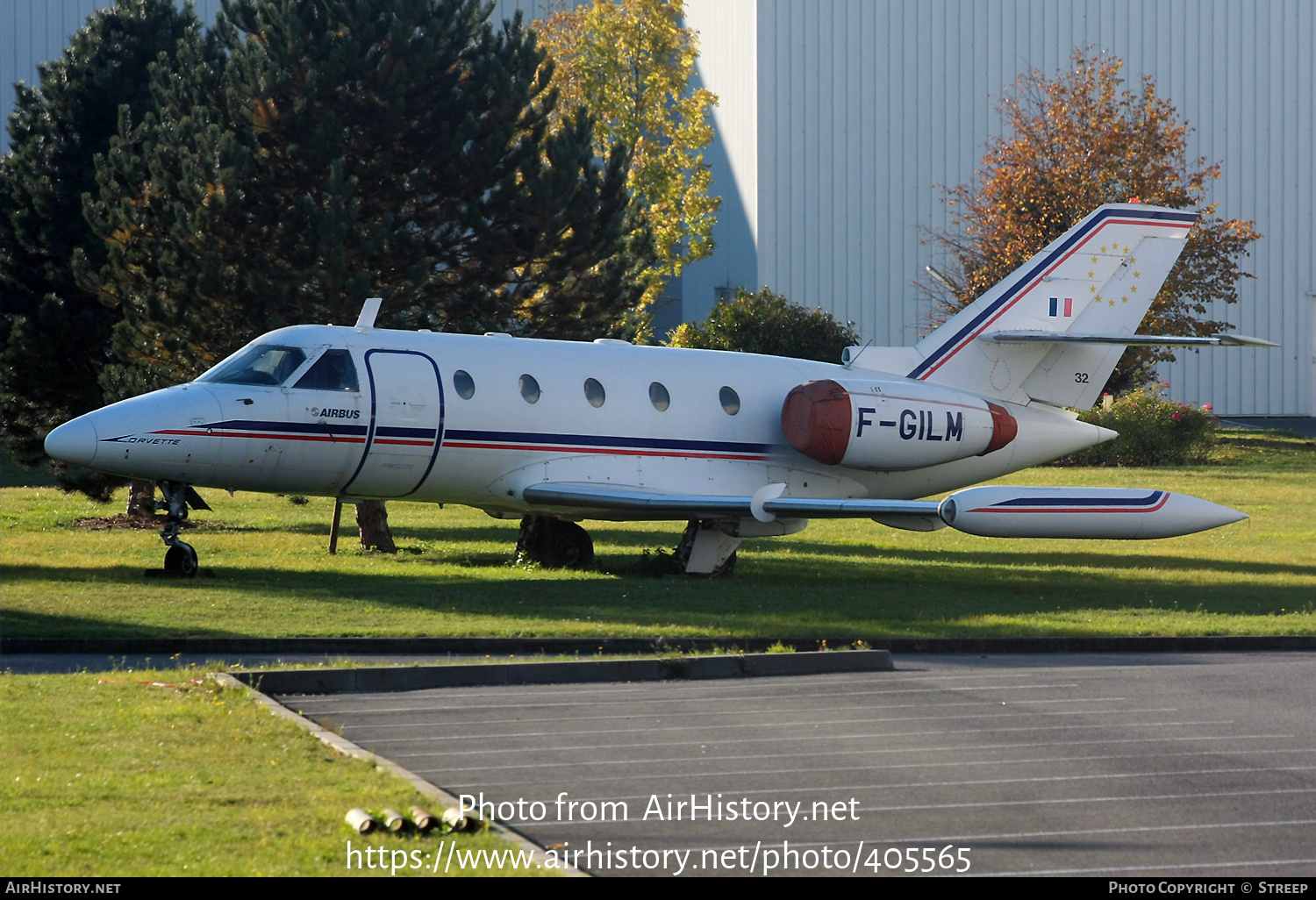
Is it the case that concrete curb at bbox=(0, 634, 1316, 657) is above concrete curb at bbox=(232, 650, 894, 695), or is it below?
below

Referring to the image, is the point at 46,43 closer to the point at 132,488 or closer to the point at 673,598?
the point at 132,488

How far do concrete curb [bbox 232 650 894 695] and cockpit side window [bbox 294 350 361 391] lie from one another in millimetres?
7469

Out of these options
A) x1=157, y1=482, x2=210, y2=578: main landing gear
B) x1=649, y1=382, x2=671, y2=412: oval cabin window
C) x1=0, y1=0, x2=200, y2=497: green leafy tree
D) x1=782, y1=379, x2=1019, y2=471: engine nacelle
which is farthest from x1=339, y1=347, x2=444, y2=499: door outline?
x1=0, y1=0, x2=200, y2=497: green leafy tree

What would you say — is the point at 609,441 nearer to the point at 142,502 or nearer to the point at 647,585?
the point at 647,585

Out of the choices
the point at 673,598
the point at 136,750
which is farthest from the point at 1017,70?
the point at 136,750

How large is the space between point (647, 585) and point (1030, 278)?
776 centimetres

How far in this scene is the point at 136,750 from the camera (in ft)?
27.0

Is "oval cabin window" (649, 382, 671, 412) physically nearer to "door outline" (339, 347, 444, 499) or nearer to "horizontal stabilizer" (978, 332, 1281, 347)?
"door outline" (339, 347, 444, 499)

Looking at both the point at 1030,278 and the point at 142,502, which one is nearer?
the point at 1030,278

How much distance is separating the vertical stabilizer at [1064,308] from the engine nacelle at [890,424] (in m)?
0.58

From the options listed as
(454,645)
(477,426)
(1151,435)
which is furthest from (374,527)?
(1151,435)

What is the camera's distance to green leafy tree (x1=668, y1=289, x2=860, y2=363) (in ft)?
142

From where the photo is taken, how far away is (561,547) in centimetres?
2066

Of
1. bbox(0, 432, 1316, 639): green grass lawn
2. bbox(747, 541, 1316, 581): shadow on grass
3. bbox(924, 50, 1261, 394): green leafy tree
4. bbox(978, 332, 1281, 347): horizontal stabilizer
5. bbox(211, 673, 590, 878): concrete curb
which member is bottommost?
bbox(747, 541, 1316, 581): shadow on grass
